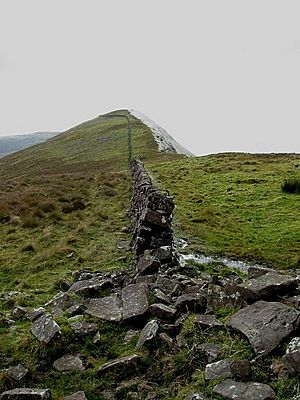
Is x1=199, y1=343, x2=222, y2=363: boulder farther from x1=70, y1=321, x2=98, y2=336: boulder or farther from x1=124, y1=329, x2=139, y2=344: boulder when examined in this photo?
x1=70, y1=321, x2=98, y2=336: boulder

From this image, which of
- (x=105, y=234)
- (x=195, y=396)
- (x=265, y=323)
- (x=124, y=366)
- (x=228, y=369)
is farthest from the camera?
(x=105, y=234)

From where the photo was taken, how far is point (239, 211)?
20.8 meters

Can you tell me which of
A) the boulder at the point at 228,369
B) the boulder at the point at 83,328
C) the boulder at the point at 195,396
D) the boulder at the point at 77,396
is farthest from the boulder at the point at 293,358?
the boulder at the point at 83,328

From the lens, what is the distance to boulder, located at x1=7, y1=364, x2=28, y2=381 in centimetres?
663

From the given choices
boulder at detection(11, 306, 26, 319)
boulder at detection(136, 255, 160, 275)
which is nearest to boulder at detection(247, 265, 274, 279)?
boulder at detection(136, 255, 160, 275)

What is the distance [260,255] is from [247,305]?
24.2ft

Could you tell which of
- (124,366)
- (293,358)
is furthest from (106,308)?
(293,358)

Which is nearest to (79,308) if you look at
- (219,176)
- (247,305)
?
(247,305)

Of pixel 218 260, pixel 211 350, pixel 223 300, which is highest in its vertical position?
pixel 223 300

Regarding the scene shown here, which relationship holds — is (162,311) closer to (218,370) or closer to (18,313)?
(218,370)

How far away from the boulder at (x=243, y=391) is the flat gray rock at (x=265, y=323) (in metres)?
0.58

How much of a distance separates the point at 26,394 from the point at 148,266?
462cm

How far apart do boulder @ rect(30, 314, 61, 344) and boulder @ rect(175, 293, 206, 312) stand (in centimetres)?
205

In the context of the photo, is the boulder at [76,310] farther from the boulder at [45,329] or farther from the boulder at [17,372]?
the boulder at [17,372]
